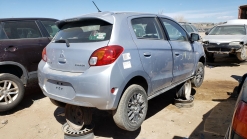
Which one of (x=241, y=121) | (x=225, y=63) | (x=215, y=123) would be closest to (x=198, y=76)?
(x=215, y=123)

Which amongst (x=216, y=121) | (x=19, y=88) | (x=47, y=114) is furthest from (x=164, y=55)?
(x=19, y=88)

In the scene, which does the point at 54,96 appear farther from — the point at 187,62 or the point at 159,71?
the point at 187,62

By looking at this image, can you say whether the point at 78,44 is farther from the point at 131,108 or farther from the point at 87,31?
the point at 131,108

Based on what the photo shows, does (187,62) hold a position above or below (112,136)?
above

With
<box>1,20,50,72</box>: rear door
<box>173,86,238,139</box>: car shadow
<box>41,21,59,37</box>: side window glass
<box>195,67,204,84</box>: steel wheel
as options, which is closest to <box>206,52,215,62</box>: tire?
<box>195,67,204,84</box>: steel wheel

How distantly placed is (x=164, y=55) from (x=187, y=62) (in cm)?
97

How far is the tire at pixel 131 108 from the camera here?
98.6 inches

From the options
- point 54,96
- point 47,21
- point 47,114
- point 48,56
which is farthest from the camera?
point 47,21

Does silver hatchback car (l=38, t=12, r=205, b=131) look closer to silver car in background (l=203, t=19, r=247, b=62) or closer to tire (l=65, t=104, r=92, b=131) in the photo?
tire (l=65, t=104, r=92, b=131)

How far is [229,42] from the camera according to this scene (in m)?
8.00

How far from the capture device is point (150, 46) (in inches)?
115

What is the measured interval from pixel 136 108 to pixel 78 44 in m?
1.15

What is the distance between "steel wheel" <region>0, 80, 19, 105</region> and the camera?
382 centimetres

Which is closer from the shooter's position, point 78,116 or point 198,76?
point 78,116
